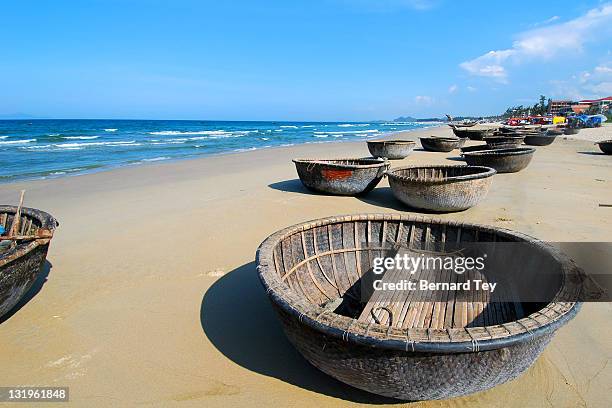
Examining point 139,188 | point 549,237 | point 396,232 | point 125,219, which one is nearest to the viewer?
point 396,232

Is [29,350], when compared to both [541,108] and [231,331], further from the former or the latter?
[541,108]

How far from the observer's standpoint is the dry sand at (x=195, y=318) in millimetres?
2342

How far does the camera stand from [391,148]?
13.0m

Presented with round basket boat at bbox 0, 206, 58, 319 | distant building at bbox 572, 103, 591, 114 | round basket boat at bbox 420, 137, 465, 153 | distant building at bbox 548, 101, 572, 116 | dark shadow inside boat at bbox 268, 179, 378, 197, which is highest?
distant building at bbox 548, 101, 572, 116

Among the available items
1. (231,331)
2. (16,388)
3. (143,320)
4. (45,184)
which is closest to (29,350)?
(16,388)

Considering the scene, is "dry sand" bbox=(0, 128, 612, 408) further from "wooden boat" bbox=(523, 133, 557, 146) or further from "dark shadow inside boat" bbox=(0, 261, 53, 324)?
"wooden boat" bbox=(523, 133, 557, 146)

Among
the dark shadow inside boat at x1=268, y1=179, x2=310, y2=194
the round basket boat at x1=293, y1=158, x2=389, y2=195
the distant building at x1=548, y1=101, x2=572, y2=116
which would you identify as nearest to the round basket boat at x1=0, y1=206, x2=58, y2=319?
the round basket boat at x1=293, y1=158, x2=389, y2=195

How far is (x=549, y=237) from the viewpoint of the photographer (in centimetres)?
496

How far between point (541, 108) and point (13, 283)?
11679cm

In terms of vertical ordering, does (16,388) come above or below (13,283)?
below

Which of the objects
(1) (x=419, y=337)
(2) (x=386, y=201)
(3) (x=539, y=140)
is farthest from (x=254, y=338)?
(3) (x=539, y=140)

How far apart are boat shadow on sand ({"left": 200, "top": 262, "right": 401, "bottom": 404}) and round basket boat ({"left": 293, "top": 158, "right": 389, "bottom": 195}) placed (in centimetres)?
379

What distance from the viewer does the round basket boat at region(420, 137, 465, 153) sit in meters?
16.4

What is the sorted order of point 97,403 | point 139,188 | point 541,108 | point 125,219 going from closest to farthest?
1. point 97,403
2. point 125,219
3. point 139,188
4. point 541,108
